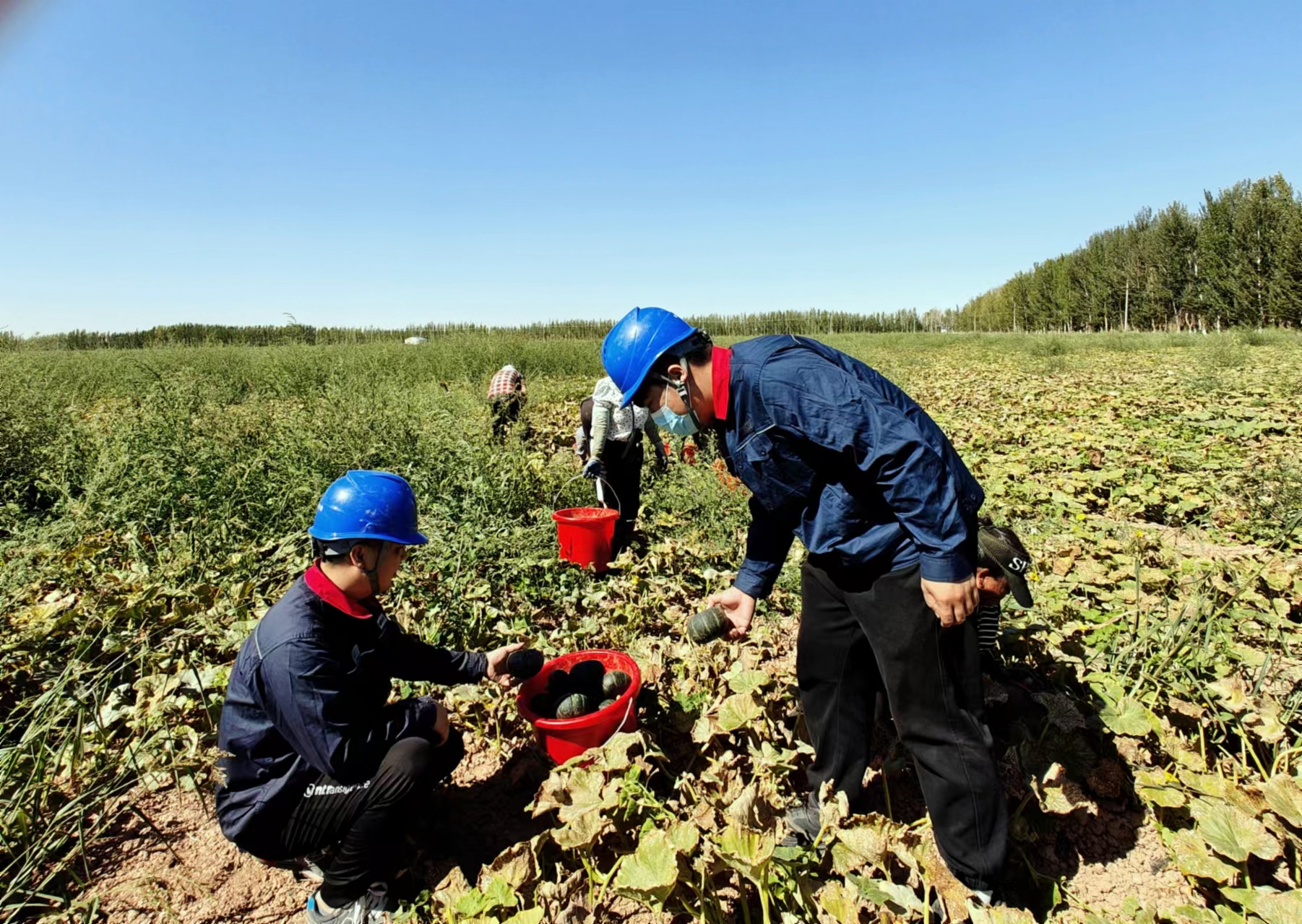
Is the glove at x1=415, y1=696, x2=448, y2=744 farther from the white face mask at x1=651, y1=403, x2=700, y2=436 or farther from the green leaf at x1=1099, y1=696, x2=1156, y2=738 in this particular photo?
the green leaf at x1=1099, y1=696, x2=1156, y2=738

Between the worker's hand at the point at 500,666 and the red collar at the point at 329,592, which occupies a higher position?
the red collar at the point at 329,592

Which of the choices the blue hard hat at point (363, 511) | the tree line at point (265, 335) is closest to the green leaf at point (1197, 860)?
the blue hard hat at point (363, 511)

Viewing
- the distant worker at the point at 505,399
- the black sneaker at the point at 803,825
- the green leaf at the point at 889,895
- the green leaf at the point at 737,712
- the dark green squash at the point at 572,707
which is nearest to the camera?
Answer: the green leaf at the point at 889,895

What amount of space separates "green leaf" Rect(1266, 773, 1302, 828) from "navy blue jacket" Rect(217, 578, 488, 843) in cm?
252

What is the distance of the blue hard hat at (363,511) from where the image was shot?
2.04 meters

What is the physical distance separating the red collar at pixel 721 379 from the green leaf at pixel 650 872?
3.78 feet

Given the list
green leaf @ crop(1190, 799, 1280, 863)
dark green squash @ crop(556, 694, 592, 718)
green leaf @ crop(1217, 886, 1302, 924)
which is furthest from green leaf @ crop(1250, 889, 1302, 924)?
dark green squash @ crop(556, 694, 592, 718)

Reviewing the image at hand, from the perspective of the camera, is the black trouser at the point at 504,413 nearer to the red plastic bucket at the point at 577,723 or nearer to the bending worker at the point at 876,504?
the red plastic bucket at the point at 577,723

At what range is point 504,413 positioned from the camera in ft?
22.1

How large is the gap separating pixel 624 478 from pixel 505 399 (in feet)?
6.97

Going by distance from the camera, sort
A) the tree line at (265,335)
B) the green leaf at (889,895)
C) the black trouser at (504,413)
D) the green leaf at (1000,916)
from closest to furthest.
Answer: the green leaf at (1000,916) < the green leaf at (889,895) < the black trouser at (504,413) < the tree line at (265,335)

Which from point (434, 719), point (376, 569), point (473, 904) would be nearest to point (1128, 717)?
point (473, 904)

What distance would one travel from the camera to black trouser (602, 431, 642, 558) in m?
5.17

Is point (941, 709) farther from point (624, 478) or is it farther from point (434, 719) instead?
point (624, 478)
